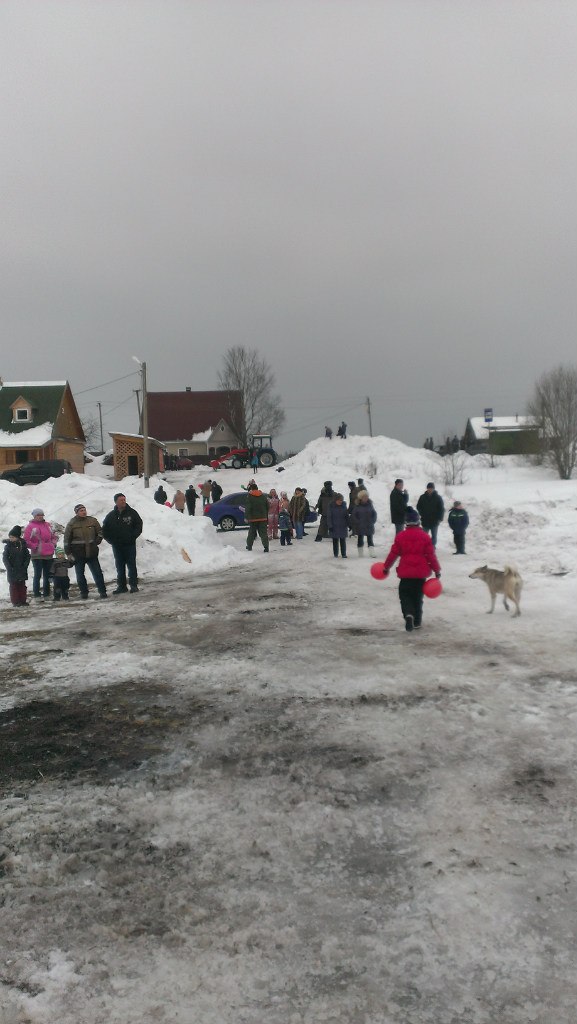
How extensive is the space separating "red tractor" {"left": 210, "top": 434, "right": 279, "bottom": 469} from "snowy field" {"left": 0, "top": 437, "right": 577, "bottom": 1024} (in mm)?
43604

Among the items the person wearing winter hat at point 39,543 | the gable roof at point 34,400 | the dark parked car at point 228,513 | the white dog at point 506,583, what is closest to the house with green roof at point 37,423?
the gable roof at point 34,400

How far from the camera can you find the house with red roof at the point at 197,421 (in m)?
71.4

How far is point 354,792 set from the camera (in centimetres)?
439

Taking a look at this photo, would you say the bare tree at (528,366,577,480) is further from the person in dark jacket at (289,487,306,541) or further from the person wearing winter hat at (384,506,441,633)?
the person wearing winter hat at (384,506,441,633)

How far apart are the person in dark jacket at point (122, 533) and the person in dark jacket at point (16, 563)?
150cm

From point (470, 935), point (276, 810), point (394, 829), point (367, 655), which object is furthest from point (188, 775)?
point (367, 655)

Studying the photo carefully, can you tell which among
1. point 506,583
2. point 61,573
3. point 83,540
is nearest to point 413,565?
point 506,583

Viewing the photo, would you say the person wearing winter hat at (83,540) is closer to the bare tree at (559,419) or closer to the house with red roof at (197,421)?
the bare tree at (559,419)

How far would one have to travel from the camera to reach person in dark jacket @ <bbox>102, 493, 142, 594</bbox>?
12.2 m

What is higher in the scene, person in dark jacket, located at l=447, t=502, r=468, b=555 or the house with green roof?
the house with green roof

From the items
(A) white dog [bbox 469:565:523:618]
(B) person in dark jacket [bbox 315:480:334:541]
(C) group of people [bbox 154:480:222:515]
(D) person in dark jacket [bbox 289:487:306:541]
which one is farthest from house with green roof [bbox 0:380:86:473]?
(A) white dog [bbox 469:565:523:618]

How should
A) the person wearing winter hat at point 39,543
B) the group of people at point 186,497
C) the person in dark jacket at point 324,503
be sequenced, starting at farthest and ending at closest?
the group of people at point 186,497, the person in dark jacket at point 324,503, the person wearing winter hat at point 39,543

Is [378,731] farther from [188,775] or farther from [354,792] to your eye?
[188,775]

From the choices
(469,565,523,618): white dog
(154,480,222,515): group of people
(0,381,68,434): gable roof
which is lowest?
(469,565,523,618): white dog
